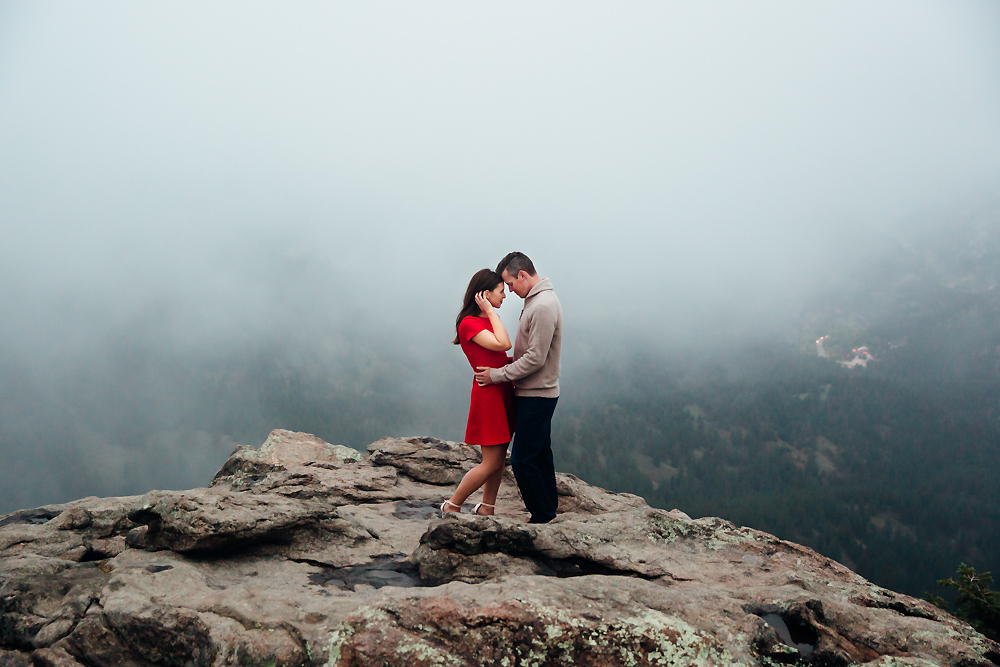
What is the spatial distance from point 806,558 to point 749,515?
213 m

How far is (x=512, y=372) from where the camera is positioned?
801 centimetres

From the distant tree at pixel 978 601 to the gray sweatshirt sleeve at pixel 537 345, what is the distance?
35.4m

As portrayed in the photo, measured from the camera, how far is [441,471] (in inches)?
545

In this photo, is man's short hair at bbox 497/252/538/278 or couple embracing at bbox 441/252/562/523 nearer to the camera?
couple embracing at bbox 441/252/562/523

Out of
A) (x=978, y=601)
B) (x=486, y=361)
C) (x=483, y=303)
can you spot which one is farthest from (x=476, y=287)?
(x=978, y=601)

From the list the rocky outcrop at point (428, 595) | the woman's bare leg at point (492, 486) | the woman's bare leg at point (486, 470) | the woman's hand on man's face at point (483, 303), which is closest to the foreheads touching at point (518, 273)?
the woman's hand on man's face at point (483, 303)

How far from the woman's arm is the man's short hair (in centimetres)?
53

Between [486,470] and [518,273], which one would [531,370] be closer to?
[518,273]

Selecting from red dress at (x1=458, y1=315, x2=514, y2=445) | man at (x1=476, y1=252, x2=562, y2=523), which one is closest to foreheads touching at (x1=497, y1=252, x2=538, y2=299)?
man at (x1=476, y1=252, x2=562, y2=523)

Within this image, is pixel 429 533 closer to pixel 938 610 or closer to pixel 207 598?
pixel 207 598

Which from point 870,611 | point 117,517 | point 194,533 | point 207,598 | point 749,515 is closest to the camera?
point 207,598

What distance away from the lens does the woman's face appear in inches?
328

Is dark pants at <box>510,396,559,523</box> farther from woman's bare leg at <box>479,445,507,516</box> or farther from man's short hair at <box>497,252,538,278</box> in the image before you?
man's short hair at <box>497,252,538,278</box>

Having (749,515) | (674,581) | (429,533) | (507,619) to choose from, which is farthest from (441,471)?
(749,515)
